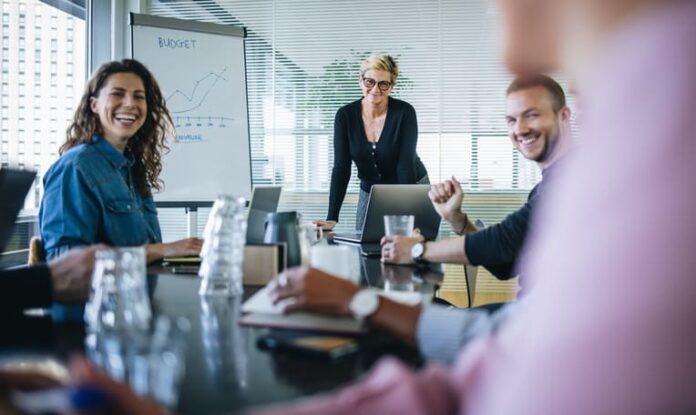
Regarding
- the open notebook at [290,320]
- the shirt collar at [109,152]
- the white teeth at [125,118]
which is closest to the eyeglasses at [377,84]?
the white teeth at [125,118]

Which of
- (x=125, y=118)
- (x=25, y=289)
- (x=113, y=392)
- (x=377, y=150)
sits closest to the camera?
(x=113, y=392)

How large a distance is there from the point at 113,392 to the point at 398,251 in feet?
5.06

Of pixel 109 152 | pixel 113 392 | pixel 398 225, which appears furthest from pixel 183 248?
pixel 113 392

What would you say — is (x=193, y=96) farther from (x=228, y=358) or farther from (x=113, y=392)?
(x=113, y=392)

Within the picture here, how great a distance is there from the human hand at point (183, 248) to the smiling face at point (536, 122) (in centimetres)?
117

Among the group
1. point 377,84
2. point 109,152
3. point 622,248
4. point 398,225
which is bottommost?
point 398,225

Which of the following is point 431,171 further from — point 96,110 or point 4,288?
point 4,288

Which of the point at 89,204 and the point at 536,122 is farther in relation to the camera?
the point at 536,122

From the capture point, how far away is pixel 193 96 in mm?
4004

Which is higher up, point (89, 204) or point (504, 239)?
point (89, 204)

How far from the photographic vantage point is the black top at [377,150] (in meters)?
3.54

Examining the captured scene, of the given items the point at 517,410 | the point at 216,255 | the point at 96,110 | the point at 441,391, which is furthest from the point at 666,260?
the point at 96,110

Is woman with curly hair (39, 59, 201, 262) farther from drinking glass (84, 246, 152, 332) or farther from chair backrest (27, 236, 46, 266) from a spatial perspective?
drinking glass (84, 246, 152, 332)

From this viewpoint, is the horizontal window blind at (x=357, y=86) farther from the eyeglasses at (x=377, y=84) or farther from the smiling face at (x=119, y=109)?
the smiling face at (x=119, y=109)
